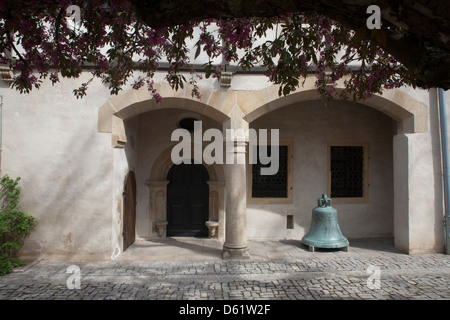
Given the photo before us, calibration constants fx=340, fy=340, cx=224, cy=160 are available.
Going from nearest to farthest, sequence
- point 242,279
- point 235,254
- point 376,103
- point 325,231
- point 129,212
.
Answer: point 242,279
point 235,254
point 376,103
point 325,231
point 129,212

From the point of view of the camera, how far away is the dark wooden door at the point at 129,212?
7.00 metres

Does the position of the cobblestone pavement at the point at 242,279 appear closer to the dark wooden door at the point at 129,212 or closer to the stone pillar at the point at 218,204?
the dark wooden door at the point at 129,212

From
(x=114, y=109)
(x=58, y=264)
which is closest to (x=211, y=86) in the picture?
(x=114, y=109)

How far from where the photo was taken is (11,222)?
5906mm

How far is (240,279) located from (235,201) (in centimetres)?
158

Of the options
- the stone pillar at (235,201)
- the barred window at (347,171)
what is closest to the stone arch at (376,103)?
the stone pillar at (235,201)

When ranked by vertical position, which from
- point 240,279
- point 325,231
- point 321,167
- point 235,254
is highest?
point 321,167

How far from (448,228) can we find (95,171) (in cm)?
676

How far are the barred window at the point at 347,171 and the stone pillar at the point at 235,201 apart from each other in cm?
294

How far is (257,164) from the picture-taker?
8.24 metres

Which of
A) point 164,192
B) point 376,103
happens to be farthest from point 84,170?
point 376,103

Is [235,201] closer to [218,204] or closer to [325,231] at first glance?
[218,204]

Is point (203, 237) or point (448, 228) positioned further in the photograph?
point (203, 237)
